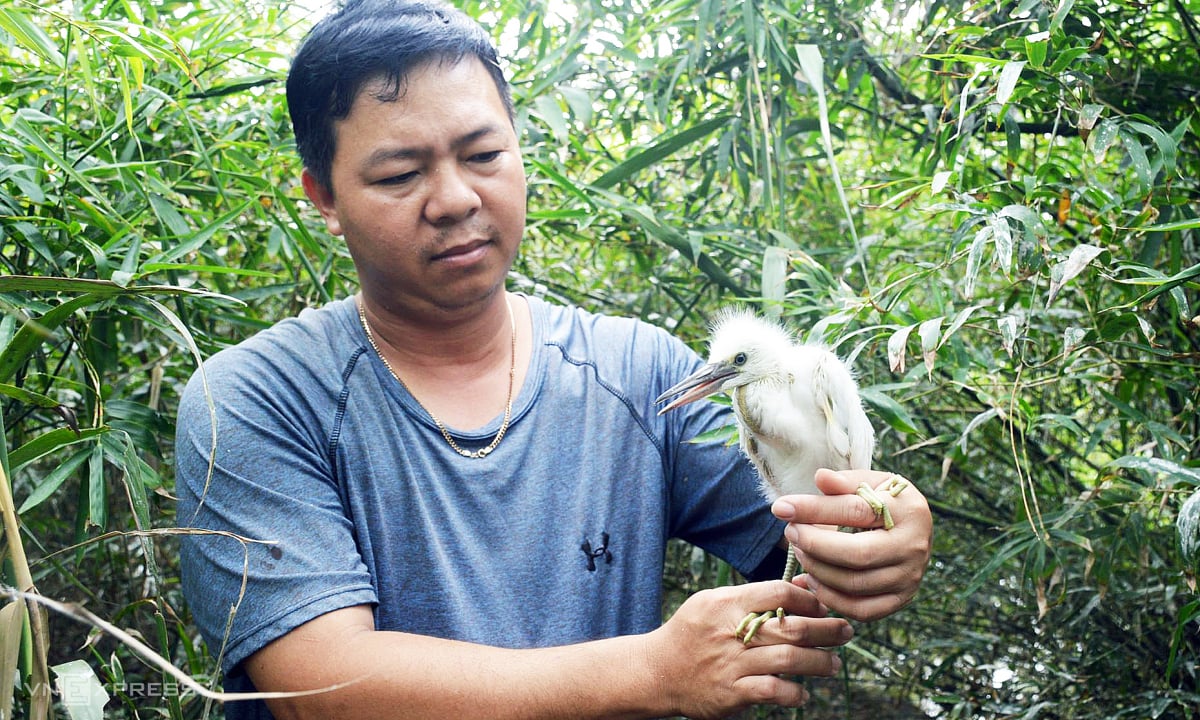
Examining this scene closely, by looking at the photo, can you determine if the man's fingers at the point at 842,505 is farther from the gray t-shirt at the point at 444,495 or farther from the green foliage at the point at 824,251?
the gray t-shirt at the point at 444,495

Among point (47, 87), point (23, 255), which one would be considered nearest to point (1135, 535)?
point (23, 255)

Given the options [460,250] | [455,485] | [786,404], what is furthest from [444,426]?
[786,404]

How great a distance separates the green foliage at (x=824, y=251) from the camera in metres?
1.41

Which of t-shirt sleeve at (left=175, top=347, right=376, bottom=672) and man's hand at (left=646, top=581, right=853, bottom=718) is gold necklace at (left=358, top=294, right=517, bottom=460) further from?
man's hand at (left=646, top=581, right=853, bottom=718)

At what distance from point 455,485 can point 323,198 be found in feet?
1.64

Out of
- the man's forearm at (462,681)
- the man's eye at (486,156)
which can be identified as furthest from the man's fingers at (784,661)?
the man's eye at (486,156)

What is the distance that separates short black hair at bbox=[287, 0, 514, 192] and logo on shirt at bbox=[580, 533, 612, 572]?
2.22 feet

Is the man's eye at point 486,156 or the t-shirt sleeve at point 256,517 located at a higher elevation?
the man's eye at point 486,156

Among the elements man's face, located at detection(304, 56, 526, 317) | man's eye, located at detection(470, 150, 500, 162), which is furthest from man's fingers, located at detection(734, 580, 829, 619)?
man's eye, located at detection(470, 150, 500, 162)

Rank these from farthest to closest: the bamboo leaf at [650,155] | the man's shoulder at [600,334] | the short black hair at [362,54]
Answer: the bamboo leaf at [650,155] < the man's shoulder at [600,334] < the short black hair at [362,54]

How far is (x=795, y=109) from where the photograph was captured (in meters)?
2.30

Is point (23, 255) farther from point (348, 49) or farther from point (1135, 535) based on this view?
point (1135, 535)

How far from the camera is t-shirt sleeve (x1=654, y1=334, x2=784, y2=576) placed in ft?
4.98

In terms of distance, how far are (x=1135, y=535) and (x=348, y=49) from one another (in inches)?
58.3
